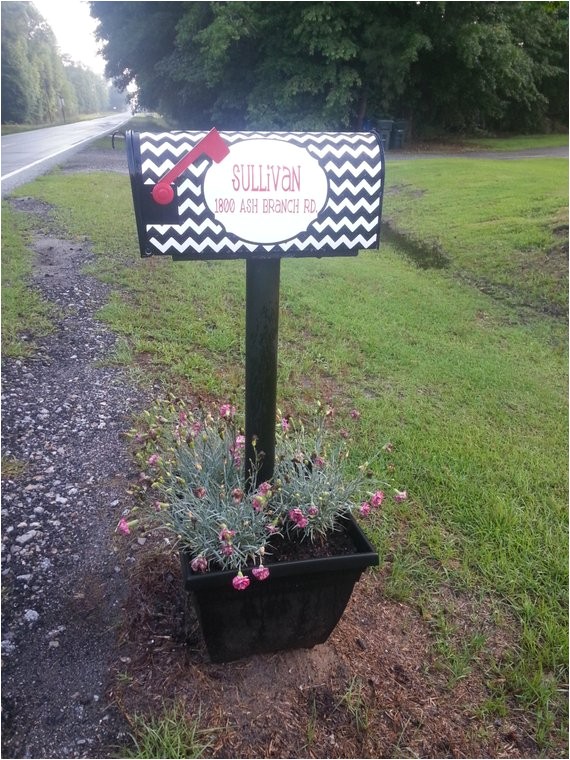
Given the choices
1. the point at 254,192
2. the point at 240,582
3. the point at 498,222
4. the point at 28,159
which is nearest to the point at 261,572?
the point at 240,582

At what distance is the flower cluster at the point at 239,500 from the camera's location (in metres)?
1.58

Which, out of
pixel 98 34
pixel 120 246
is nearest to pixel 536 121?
pixel 98 34

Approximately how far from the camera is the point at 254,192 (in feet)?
4.32

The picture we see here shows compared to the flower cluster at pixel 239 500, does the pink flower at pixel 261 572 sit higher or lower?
lower

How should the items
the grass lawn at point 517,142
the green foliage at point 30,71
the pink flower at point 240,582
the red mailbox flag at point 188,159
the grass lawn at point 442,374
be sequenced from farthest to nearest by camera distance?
the green foliage at point 30,71 → the grass lawn at point 517,142 → the grass lawn at point 442,374 → the pink flower at point 240,582 → the red mailbox flag at point 188,159

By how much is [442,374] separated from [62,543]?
267 centimetres

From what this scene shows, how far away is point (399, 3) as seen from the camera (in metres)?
16.3

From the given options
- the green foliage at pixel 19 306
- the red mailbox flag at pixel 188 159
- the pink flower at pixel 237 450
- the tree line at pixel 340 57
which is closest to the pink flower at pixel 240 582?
the pink flower at pixel 237 450

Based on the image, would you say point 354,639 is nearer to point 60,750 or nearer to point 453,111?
point 60,750

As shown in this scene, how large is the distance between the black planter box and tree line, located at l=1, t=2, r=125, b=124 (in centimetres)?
2888

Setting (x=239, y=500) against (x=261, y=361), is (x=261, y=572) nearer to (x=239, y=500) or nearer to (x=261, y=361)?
(x=239, y=500)

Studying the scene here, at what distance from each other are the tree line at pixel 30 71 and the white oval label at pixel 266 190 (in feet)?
93.6

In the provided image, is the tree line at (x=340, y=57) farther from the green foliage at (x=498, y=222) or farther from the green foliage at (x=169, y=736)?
the green foliage at (x=169, y=736)

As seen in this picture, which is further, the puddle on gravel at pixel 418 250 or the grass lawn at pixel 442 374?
the puddle on gravel at pixel 418 250
